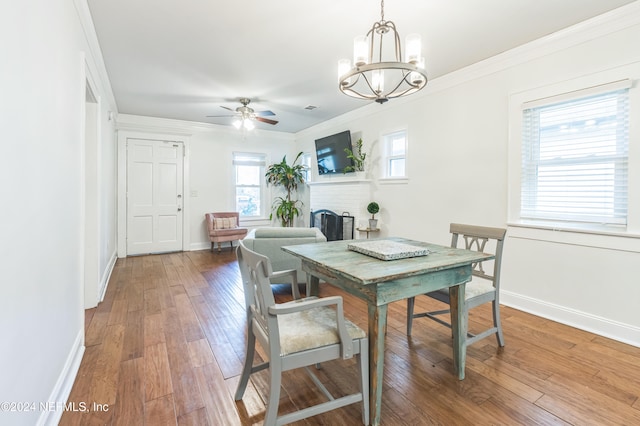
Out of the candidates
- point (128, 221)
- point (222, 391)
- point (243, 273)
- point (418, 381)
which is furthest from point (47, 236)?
point (128, 221)

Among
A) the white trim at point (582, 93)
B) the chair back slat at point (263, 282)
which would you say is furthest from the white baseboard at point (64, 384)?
the white trim at point (582, 93)

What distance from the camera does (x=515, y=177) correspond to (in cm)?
304

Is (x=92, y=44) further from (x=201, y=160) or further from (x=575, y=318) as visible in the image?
(x=575, y=318)

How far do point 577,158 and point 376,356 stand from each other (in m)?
2.67

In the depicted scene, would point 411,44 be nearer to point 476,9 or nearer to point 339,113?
point 476,9

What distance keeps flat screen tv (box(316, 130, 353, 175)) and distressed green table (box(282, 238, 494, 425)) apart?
3.36m

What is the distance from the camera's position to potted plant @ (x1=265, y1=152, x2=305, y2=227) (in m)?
6.75

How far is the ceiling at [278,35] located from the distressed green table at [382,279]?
192 centimetres

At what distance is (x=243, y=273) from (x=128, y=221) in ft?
16.8

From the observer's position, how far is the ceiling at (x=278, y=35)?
7.63 ft

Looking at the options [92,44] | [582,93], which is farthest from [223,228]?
[582,93]

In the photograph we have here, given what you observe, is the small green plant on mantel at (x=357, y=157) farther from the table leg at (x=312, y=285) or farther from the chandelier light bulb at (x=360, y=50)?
the table leg at (x=312, y=285)

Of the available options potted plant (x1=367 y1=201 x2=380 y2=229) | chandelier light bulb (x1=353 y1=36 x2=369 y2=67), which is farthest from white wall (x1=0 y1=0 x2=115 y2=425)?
potted plant (x1=367 y1=201 x2=380 y2=229)

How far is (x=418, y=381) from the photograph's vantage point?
188 cm
